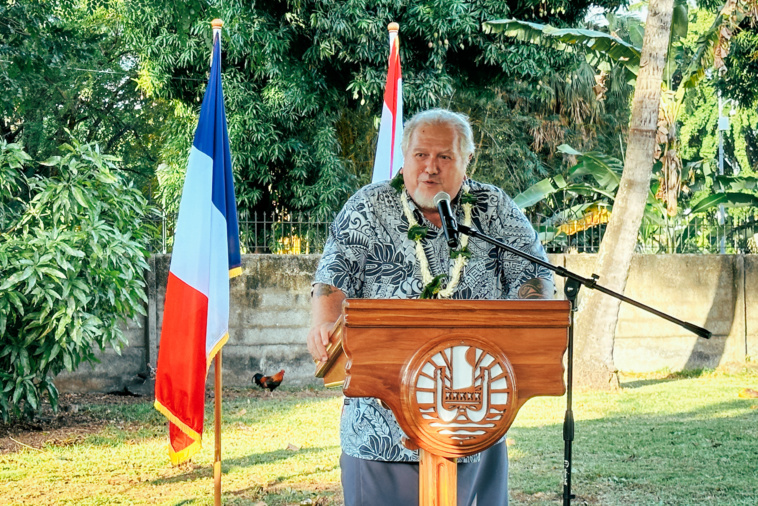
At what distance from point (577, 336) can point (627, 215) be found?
1.76 metres

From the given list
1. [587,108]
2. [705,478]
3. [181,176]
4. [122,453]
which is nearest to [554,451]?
[705,478]

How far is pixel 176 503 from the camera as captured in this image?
5938mm

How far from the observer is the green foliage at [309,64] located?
1328 centimetres

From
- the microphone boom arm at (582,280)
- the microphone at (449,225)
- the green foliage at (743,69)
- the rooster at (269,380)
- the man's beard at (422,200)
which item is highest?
the green foliage at (743,69)

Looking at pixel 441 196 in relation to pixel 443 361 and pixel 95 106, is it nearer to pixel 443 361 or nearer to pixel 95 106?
pixel 443 361

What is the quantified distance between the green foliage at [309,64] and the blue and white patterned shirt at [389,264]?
33.6ft

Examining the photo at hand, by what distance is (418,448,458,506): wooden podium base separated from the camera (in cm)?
233

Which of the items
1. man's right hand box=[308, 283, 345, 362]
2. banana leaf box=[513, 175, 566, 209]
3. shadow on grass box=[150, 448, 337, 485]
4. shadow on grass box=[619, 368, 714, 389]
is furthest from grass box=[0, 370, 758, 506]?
banana leaf box=[513, 175, 566, 209]

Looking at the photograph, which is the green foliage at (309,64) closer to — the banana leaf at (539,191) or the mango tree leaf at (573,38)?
the mango tree leaf at (573,38)

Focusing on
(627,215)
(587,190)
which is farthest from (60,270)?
(587,190)

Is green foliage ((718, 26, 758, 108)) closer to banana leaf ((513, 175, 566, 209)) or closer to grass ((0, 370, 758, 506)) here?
banana leaf ((513, 175, 566, 209))

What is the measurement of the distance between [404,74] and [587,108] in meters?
11.3

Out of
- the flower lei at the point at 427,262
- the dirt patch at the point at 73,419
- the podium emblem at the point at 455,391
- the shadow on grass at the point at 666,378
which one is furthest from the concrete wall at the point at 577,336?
the podium emblem at the point at 455,391

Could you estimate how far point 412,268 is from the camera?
315cm
